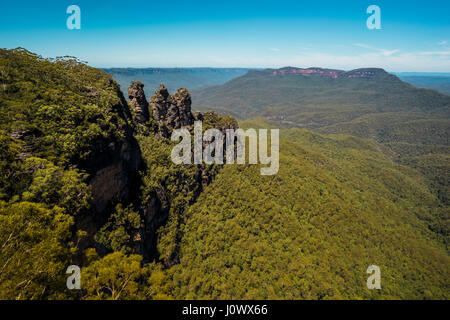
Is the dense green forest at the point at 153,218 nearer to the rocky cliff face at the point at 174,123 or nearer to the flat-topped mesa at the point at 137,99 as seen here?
the rocky cliff face at the point at 174,123

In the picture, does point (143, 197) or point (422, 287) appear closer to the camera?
point (143, 197)

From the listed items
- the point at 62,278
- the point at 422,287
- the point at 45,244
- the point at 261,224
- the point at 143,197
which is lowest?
the point at 422,287

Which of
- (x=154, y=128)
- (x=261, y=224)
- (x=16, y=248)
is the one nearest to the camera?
(x=16, y=248)
